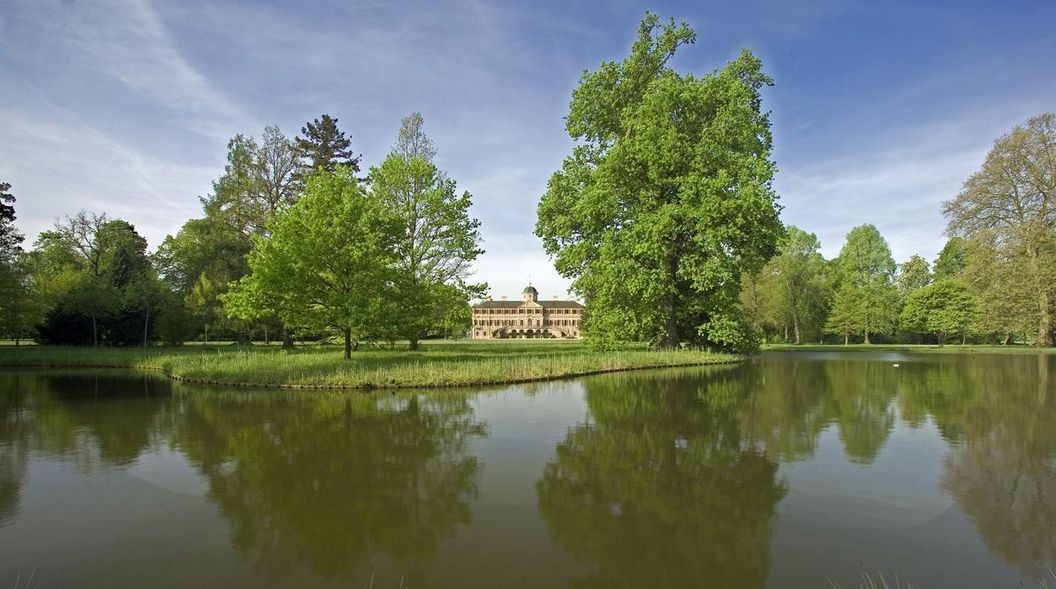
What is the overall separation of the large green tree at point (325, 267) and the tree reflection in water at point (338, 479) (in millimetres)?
10480

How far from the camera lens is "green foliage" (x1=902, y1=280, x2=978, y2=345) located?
50.1 metres

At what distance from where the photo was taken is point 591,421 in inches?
476

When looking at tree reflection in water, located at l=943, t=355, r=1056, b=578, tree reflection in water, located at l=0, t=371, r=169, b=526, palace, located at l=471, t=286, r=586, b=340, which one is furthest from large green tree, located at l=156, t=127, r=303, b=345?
palace, located at l=471, t=286, r=586, b=340

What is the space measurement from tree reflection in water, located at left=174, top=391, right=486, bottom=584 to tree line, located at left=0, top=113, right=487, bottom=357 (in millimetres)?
11072

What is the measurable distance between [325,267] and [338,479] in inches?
742

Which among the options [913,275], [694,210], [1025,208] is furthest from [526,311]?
[694,210]

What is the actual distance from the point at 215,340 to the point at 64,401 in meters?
45.2

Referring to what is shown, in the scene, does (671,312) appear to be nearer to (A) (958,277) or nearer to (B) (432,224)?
(B) (432,224)

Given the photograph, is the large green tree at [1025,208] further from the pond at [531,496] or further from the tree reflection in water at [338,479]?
the tree reflection in water at [338,479]

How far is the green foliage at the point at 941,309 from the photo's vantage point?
164 ft

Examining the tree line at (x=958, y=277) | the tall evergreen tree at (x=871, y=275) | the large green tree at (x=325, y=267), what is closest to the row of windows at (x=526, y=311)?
the tree line at (x=958, y=277)

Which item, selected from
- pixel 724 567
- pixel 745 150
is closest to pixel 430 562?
pixel 724 567

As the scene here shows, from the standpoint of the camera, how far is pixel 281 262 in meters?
24.2

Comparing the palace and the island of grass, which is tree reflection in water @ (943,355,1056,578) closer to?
the island of grass
